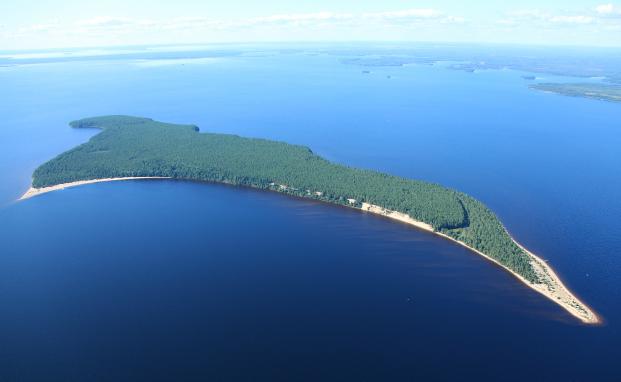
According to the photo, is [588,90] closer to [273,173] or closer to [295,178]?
[295,178]

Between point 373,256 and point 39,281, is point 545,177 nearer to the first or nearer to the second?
point 373,256

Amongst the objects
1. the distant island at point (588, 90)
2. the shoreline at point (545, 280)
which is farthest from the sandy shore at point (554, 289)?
the distant island at point (588, 90)

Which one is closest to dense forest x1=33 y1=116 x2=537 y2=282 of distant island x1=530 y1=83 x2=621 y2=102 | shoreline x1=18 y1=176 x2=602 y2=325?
shoreline x1=18 y1=176 x2=602 y2=325

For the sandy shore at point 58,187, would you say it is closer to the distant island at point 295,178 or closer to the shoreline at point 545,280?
the distant island at point 295,178

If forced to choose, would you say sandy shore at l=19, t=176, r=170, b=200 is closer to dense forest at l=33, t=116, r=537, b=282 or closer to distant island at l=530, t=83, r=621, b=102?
dense forest at l=33, t=116, r=537, b=282

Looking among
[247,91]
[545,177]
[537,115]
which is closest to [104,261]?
[545,177]
